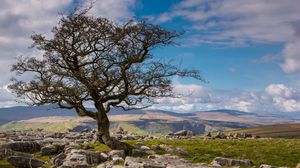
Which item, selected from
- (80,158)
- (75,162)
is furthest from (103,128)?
(75,162)

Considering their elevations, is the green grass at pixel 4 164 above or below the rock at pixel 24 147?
below

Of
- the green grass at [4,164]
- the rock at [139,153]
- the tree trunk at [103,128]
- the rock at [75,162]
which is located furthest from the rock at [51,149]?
the rock at [75,162]

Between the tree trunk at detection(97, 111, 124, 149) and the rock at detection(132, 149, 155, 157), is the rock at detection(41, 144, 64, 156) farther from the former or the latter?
the rock at detection(132, 149, 155, 157)

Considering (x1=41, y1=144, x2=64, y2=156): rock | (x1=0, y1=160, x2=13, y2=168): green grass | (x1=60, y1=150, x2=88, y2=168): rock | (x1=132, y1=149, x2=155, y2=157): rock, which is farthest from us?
(x1=41, y1=144, x2=64, y2=156): rock

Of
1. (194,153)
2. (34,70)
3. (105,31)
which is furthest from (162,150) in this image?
(34,70)

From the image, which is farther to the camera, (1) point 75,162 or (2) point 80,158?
(2) point 80,158

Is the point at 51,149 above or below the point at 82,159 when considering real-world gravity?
below

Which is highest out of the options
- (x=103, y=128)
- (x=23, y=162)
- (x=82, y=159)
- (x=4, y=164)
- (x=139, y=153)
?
(x=103, y=128)

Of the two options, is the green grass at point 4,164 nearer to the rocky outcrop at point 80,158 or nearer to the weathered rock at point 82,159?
the rocky outcrop at point 80,158

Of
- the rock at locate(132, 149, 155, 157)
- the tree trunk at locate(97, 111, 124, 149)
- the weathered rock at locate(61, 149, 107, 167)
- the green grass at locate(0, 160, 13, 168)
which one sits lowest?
the green grass at locate(0, 160, 13, 168)

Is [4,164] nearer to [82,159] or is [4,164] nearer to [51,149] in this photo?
[82,159]

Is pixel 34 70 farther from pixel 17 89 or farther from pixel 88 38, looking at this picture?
pixel 88 38

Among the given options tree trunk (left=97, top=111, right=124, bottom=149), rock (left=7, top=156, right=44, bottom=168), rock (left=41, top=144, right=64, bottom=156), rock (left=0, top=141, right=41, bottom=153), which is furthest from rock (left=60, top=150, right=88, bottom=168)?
tree trunk (left=97, top=111, right=124, bottom=149)

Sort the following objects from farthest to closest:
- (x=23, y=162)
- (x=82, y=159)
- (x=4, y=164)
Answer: (x=4, y=164) < (x=23, y=162) < (x=82, y=159)
